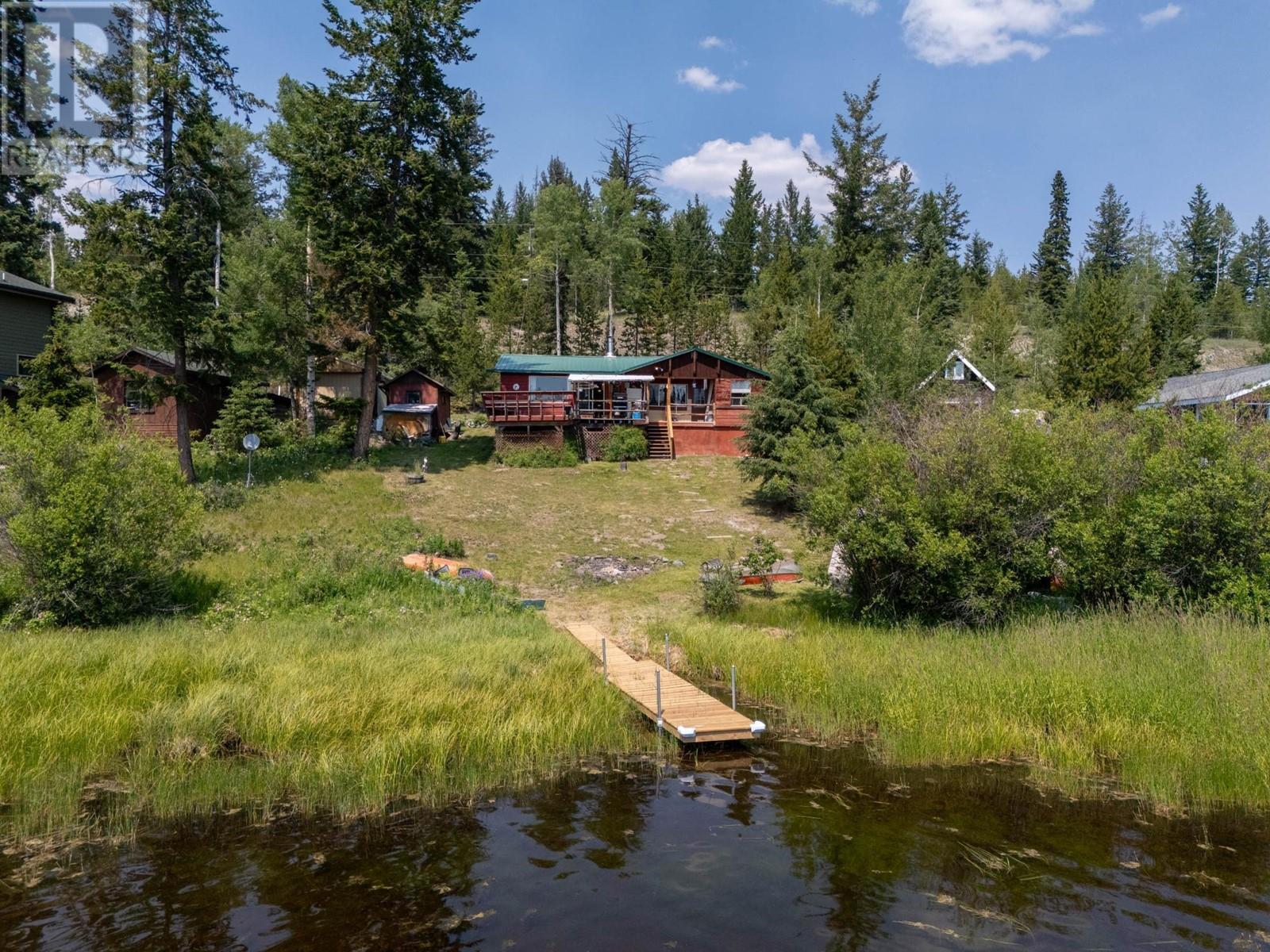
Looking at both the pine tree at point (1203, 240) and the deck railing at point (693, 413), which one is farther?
the pine tree at point (1203, 240)

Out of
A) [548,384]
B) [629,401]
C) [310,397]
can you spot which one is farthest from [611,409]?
[310,397]

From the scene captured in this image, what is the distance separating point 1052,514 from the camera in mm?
14766

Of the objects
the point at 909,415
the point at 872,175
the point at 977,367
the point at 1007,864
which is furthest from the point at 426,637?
the point at 872,175

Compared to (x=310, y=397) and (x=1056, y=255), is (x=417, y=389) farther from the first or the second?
(x=1056, y=255)

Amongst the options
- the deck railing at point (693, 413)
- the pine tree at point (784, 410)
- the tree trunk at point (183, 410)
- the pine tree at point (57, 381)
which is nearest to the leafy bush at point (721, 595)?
the pine tree at point (784, 410)

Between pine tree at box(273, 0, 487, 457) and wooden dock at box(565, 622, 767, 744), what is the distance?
815 inches

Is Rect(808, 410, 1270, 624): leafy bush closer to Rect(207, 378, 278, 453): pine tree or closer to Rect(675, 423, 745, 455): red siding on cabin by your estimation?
Rect(675, 423, 745, 455): red siding on cabin

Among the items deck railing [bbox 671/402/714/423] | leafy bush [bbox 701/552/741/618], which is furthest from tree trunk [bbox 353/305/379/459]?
leafy bush [bbox 701/552/741/618]

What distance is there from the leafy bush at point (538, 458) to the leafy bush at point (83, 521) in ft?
56.1

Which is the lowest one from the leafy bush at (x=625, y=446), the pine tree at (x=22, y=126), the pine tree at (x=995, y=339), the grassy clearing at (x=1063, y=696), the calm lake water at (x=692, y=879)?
the calm lake water at (x=692, y=879)

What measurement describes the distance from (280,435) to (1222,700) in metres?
34.0

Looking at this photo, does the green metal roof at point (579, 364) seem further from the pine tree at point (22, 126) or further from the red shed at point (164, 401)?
the pine tree at point (22, 126)

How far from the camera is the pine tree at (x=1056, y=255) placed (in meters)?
70.4

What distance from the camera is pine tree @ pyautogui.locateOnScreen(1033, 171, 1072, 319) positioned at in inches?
2771
